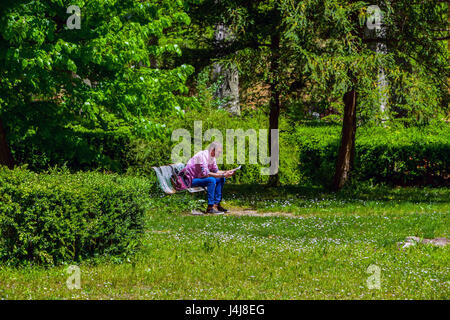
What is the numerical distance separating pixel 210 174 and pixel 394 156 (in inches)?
266

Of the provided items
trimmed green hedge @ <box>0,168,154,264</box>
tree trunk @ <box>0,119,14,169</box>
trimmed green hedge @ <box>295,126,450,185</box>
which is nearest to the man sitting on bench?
tree trunk @ <box>0,119,14,169</box>

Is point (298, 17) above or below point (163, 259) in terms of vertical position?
above

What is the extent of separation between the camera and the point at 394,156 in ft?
55.3

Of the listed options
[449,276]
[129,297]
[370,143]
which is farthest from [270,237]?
[370,143]

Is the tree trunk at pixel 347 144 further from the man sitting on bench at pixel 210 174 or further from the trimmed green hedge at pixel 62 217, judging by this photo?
the trimmed green hedge at pixel 62 217

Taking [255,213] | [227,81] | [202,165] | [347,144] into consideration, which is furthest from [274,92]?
[255,213]

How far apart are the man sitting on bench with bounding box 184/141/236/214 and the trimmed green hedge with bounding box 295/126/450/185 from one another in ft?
18.5

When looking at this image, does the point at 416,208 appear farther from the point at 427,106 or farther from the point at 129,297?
the point at 129,297

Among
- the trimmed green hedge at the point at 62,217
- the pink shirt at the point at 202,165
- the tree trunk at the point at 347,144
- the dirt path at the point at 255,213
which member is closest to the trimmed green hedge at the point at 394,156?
the tree trunk at the point at 347,144

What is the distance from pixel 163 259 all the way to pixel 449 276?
3319 mm

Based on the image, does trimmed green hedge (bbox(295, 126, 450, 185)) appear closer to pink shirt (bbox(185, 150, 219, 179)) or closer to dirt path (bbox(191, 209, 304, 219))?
dirt path (bbox(191, 209, 304, 219))

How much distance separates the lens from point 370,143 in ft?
56.0

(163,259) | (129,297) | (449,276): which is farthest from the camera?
(163,259)

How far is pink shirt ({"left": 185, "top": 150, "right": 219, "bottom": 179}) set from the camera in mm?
12375
